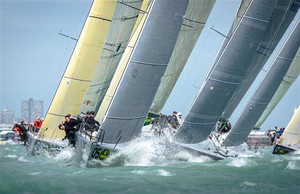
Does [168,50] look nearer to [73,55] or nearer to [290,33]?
[73,55]

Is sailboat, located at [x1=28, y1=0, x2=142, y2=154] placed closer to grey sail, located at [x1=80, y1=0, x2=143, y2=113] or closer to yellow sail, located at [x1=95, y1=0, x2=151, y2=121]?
grey sail, located at [x1=80, y1=0, x2=143, y2=113]

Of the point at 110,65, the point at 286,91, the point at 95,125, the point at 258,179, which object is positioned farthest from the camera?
the point at 286,91

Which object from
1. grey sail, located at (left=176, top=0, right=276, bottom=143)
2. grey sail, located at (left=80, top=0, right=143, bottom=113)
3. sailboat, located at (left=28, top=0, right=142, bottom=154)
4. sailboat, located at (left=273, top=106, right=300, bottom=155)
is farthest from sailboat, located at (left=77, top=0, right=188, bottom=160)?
sailboat, located at (left=273, top=106, right=300, bottom=155)

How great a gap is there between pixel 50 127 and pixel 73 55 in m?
3.10

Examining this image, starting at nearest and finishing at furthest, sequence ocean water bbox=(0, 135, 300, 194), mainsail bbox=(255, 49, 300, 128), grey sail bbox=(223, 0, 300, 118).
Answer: ocean water bbox=(0, 135, 300, 194) → grey sail bbox=(223, 0, 300, 118) → mainsail bbox=(255, 49, 300, 128)

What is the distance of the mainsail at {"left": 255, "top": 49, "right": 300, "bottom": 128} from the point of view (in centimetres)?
3900

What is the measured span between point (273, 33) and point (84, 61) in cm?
929

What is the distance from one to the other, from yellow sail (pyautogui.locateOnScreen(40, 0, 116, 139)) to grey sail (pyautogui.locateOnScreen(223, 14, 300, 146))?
285 inches

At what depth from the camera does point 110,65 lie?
29.8 metres

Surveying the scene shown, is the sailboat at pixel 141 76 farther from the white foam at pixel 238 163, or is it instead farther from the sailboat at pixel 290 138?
the sailboat at pixel 290 138

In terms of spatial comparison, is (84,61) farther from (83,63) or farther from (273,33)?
(273,33)

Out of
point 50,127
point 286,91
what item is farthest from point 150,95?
point 286,91

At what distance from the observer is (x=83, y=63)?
2789 cm

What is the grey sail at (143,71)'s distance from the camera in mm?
21438
